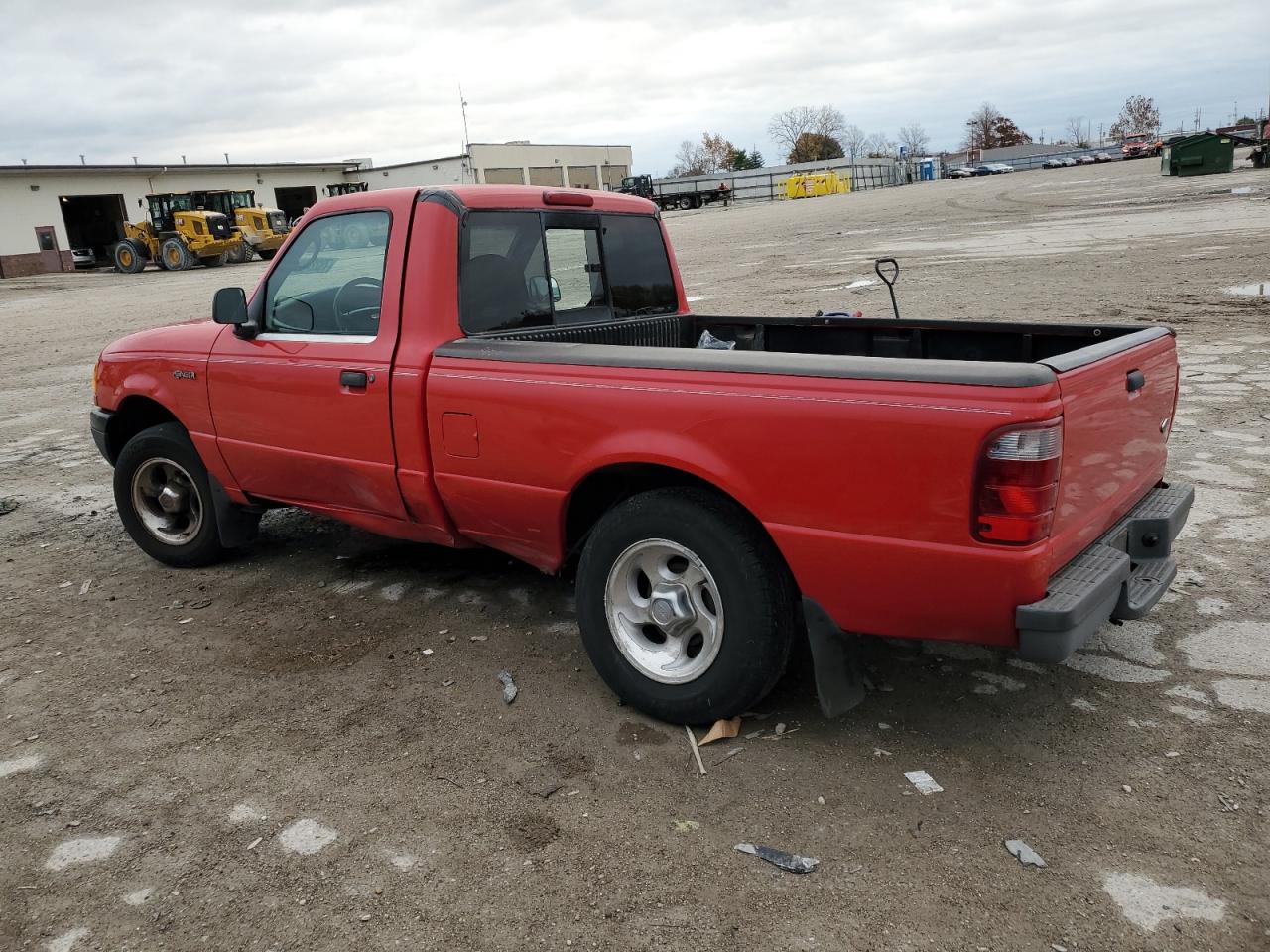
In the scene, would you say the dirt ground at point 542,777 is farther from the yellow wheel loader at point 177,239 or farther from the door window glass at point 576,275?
the yellow wheel loader at point 177,239

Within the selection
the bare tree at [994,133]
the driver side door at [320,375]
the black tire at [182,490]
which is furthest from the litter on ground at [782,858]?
the bare tree at [994,133]

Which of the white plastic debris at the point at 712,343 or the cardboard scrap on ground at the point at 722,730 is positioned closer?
the cardboard scrap on ground at the point at 722,730

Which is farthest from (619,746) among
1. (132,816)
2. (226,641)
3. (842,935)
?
(226,641)

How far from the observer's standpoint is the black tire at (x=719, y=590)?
10.3ft

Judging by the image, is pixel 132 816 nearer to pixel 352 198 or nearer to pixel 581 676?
pixel 581 676

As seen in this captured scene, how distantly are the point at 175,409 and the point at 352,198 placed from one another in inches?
60.7

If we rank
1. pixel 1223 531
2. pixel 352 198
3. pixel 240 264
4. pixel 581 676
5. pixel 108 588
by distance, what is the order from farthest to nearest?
1. pixel 240 264
2. pixel 108 588
3. pixel 1223 531
4. pixel 352 198
5. pixel 581 676

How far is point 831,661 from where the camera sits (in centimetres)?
312

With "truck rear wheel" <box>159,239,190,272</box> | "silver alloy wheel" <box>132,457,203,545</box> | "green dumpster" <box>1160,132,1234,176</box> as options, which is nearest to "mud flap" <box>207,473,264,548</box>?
"silver alloy wheel" <box>132,457,203,545</box>

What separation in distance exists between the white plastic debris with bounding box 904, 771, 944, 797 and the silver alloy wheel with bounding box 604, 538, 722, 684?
2.39 feet

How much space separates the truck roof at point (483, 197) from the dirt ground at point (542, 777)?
1.83m

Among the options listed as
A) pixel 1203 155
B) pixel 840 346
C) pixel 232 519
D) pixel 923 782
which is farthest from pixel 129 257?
pixel 923 782

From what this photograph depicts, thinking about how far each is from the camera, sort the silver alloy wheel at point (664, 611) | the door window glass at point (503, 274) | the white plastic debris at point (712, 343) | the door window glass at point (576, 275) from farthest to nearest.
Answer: the white plastic debris at point (712, 343), the door window glass at point (576, 275), the door window glass at point (503, 274), the silver alloy wheel at point (664, 611)

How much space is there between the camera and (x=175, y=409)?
5.02 metres
